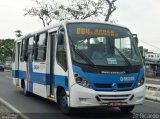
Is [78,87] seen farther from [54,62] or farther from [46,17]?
[46,17]

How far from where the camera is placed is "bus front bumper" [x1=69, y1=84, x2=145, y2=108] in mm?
11148

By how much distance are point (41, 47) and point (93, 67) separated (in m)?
4.02

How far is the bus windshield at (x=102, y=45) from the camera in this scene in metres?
11.7

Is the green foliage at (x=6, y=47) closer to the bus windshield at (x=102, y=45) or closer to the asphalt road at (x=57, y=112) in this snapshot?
the asphalt road at (x=57, y=112)

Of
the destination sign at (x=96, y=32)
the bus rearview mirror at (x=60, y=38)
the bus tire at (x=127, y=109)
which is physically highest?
the destination sign at (x=96, y=32)

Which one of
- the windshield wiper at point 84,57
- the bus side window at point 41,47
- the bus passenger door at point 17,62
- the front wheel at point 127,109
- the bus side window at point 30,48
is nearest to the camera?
the windshield wiper at point 84,57

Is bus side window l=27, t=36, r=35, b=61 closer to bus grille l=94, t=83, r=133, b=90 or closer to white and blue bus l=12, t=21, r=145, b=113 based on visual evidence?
white and blue bus l=12, t=21, r=145, b=113

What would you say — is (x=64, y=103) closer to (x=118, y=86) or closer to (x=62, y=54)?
(x=62, y=54)

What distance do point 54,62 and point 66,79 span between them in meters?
1.58

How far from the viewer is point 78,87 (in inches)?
442

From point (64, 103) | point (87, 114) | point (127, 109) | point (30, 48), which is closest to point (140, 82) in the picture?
point (127, 109)

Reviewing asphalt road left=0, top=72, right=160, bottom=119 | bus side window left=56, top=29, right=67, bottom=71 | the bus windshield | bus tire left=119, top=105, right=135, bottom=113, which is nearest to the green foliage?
asphalt road left=0, top=72, right=160, bottom=119

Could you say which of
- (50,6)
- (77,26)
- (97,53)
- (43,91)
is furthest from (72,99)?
(50,6)

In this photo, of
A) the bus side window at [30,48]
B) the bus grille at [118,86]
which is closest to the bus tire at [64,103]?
the bus grille at [118,86]
